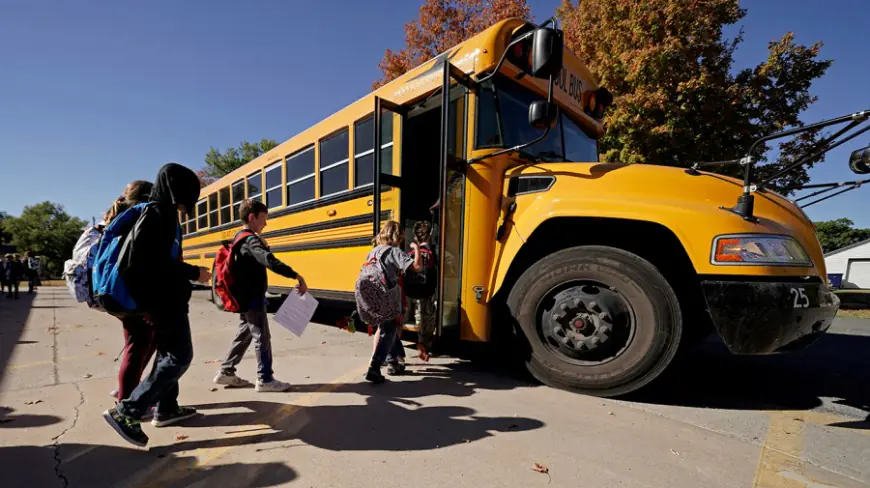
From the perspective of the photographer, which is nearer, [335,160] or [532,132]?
[532,132]

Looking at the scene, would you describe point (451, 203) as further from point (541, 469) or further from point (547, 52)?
point (541, 469)

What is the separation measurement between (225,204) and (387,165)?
495cm

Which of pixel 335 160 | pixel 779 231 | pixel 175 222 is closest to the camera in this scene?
pixel 175 222

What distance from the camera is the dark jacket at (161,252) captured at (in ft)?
6.22

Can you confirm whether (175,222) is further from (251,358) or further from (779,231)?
(779,231)

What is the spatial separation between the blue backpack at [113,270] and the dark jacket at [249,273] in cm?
67

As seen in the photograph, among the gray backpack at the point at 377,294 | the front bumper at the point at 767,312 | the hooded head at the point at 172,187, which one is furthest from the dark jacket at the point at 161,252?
the front bumper at the point at 767,312

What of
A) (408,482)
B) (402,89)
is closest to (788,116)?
(402,89)

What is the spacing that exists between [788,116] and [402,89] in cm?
883

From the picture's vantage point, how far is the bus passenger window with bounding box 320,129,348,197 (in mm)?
4578

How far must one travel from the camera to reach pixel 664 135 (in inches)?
313

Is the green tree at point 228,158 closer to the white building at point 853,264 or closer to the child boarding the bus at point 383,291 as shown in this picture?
the child boarding the bus at point 383,291

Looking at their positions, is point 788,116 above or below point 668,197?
above

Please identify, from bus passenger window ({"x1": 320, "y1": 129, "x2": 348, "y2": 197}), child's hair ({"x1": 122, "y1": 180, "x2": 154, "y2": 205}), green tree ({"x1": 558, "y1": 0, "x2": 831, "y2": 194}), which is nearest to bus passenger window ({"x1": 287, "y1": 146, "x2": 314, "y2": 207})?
bus passenger window ({"x1": 320, "y1": 129, "x2": 348, "y2": 197})
